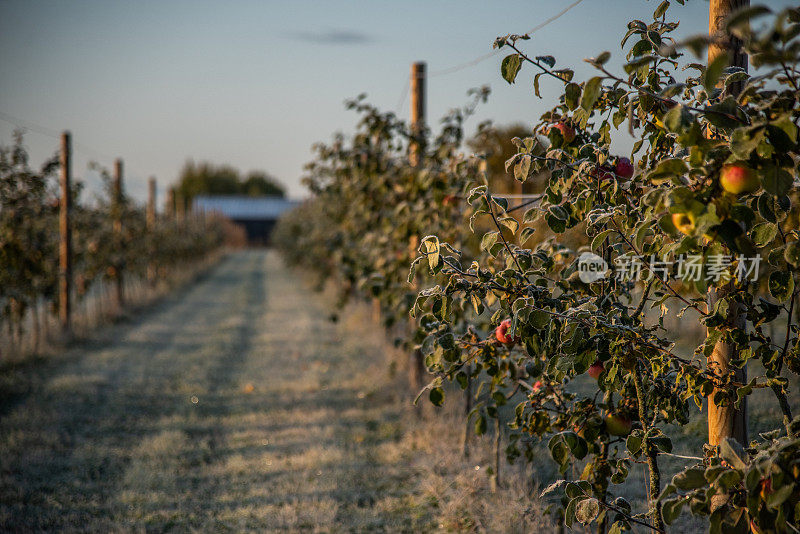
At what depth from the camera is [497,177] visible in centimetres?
665

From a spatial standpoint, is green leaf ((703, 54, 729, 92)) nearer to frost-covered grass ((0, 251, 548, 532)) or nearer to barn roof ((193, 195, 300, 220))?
frost-covered grass ((0, 251, 548, 532))

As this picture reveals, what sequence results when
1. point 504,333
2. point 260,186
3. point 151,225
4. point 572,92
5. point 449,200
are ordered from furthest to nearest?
1. point 260,186
2. point 151,225
3. point 449,200
4. point 504,333
5. point 572,92

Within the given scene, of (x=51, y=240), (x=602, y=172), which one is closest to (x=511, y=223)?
(x=602, y=172)

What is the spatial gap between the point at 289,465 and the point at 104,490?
1.07 meters

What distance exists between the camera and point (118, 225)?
33.5 ft

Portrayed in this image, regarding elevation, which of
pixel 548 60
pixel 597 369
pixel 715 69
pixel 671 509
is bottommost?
pixel 671 509

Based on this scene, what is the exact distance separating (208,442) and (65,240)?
16.2ft

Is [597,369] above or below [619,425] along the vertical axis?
above

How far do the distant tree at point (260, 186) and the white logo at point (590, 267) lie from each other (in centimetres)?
5981

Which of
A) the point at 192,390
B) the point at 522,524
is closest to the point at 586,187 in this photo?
the point at 522,524

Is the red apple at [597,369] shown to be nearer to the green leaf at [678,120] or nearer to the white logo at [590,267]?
the white logo at [590,267]

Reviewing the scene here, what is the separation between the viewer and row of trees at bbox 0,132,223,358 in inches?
221

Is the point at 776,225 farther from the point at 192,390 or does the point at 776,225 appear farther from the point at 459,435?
the point at 192,390

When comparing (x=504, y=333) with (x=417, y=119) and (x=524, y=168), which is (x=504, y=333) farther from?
(x=417, y=119)
